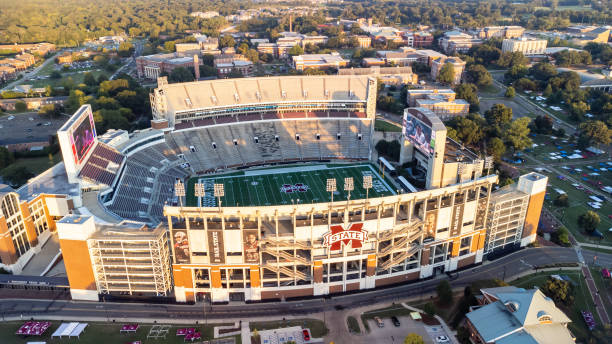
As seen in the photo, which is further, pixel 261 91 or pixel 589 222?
pixel 261 91

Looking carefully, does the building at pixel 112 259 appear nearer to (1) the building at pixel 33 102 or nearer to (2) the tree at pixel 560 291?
(2) the tree at pixel 560 291

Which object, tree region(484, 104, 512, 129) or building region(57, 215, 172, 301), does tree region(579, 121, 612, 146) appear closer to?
tree region(484, 104, 512, 129)

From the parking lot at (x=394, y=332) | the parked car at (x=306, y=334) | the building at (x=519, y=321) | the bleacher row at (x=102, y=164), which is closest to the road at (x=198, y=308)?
the parked car at (x=306, y=334)

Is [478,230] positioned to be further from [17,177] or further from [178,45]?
[178,45]

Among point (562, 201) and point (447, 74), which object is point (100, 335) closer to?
point (562, 201)

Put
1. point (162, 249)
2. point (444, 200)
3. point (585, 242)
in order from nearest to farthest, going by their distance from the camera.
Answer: point (162, 249), point (444, 200), point (585, 242)

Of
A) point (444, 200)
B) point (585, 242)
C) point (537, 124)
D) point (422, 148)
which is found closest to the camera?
point (444, 200)

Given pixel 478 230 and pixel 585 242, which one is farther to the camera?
pixel 585 242

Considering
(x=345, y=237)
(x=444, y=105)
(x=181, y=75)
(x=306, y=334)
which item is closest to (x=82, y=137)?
(x=345, y=237)

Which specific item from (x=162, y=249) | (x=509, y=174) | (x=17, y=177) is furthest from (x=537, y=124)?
(x=17, y=177)
